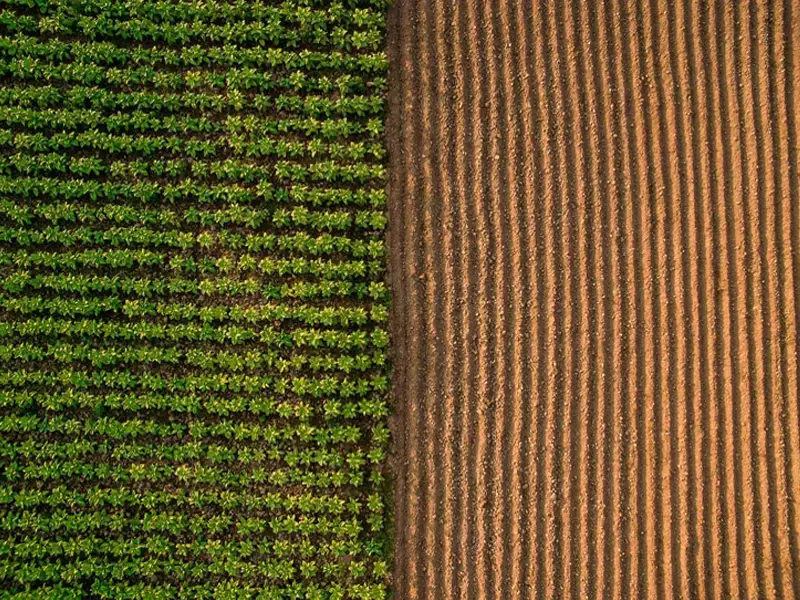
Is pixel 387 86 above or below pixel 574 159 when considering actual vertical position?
above

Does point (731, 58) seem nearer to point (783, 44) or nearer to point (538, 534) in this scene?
point (783, 44)

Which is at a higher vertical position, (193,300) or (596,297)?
(193,300)

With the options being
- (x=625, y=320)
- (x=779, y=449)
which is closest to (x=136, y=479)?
(x=625, y=320)

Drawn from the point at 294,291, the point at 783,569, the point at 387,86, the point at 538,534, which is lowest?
the point at 783,569
